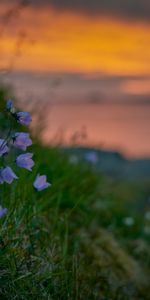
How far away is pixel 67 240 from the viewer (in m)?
5.61

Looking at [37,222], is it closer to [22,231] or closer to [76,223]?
[22,231]

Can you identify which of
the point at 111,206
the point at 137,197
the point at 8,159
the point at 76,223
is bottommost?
the point at 137,197

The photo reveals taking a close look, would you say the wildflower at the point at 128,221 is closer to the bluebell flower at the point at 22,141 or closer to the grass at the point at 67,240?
the grass at the point at 67,240

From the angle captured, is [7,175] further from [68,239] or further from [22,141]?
[68,239]

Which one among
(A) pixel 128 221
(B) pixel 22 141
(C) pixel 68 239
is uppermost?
(B) pixel 22 141

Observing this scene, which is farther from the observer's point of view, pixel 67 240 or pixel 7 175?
pixel 67 240

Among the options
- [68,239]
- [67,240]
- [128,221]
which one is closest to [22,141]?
[67,240]

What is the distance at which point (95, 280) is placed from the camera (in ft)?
16.4

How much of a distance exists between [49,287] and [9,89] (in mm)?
5227

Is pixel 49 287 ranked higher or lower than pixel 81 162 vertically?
higher

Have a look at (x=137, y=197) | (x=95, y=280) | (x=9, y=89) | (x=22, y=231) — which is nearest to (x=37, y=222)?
(x=22, y=231)

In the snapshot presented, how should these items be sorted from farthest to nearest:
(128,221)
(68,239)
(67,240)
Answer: (128,221), (68,239), (67,240)

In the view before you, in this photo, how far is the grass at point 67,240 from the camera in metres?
4.12

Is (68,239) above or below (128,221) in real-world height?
above
